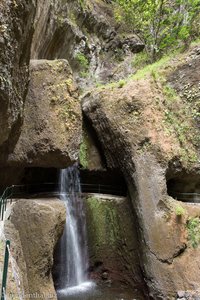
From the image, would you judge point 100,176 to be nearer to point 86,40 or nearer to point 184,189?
point 184,189

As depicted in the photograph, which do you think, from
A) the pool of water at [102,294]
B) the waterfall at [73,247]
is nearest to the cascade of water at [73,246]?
the waterfall at [73,247]

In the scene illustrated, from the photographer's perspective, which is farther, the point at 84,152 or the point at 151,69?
the point at 151,69

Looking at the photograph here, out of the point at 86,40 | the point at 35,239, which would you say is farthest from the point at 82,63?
the point at 35,239

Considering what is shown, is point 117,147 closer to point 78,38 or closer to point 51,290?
point 51,290

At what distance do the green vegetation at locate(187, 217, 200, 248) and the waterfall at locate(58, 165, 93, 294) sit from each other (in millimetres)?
4070

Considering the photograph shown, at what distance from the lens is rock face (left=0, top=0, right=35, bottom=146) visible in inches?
201

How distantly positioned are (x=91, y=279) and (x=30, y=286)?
201 inches

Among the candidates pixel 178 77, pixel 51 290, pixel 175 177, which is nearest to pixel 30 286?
pixel 51 290

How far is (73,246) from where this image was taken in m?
11.9

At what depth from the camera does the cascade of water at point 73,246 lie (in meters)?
11.4

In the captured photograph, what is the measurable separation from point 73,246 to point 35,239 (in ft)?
14.6

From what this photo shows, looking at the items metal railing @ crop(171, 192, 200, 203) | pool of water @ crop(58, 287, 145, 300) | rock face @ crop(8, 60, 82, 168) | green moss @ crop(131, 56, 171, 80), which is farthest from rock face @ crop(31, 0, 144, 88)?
pool of water @ crop(58, 287, 145, 300)

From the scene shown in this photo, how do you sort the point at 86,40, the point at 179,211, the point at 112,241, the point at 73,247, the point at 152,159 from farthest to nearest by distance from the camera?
the point at 86,40
the point at 112,241
the point at 73,247
the point at 152,159
the point at 179,211

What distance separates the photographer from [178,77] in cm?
1411
